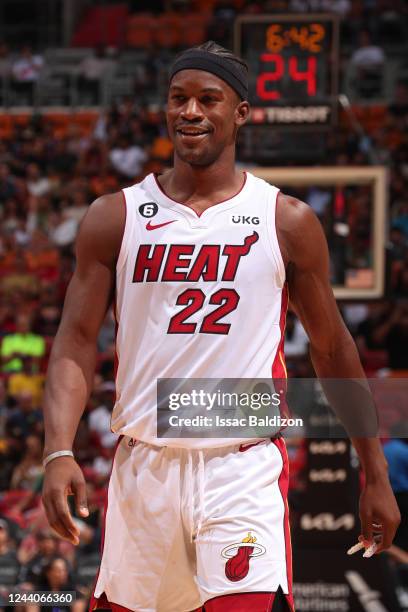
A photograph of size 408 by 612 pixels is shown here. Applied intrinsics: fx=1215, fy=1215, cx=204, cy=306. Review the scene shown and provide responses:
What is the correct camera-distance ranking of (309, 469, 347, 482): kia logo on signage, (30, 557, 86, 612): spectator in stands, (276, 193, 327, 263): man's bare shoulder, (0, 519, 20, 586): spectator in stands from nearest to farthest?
(276, 193, 327, 263): man's bare shoulder < (30, 557, 86, 612): spectator in stands < (0, 519, 20, 586): spectator in stands < (309, 469, 347, 482): kia logo on signage

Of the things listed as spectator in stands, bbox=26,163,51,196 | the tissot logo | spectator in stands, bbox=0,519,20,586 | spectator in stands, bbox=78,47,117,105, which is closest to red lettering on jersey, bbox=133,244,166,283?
the tissot logo

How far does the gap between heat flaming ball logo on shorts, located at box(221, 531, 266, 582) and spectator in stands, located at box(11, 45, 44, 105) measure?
1726 cm

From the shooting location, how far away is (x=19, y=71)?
20047 mm

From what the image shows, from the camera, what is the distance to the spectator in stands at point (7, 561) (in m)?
5.98

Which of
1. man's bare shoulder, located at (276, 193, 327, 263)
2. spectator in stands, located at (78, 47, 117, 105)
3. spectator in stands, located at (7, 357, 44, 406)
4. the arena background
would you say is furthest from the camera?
spectator in stands, located at (78, 47, 117, 105)

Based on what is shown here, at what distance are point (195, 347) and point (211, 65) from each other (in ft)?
2.80

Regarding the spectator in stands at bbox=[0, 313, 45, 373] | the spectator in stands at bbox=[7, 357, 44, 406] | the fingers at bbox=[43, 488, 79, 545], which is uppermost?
the fingers at bbox=[43, 488, 79, 545]

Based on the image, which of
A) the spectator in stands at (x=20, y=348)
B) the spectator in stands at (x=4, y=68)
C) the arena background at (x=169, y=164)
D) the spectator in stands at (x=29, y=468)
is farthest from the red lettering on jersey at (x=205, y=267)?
the spectator in stands at (x=4, y=68)

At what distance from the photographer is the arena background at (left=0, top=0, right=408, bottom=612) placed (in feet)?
22.2

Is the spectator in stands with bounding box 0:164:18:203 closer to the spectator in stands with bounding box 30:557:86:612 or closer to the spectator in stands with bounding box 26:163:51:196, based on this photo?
the spectator in stands with bounding box 26:163:51:196

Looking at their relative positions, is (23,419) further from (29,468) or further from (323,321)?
(323,321)

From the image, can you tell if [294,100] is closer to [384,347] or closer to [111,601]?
[384,347]

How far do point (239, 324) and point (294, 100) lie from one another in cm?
523

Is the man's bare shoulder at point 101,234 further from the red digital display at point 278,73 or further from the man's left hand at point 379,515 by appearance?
the red digital display at point 278,73
